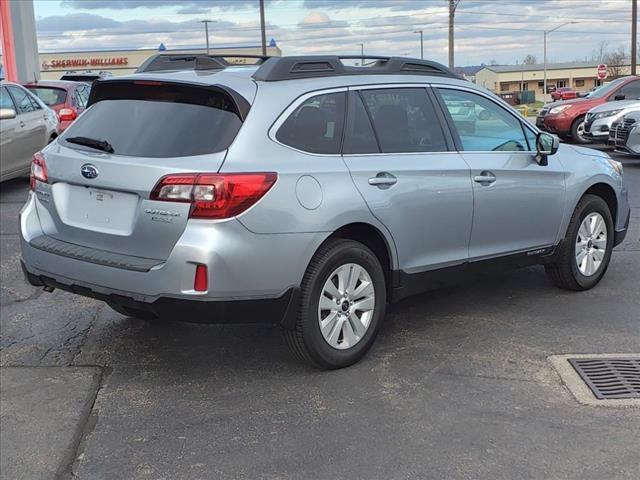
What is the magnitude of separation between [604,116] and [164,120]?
48.3ft

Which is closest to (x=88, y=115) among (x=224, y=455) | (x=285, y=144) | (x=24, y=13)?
(x=285, y=144)

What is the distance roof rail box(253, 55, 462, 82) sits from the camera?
432cm

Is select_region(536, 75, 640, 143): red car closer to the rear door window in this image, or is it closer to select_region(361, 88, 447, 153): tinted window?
select_region(361, 88, 447, 153): tinted window

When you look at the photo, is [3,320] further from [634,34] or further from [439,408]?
[634,34]

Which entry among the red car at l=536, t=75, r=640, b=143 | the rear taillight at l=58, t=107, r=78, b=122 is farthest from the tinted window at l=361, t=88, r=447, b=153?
the red car at l=536, t=75, r=640, b=143

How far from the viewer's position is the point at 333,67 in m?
4.61

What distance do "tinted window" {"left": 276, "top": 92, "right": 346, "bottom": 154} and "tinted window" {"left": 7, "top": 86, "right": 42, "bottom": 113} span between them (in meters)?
8.32

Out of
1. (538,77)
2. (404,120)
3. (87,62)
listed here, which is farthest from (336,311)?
(538,77)

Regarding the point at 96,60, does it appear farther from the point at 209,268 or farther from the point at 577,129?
the point at 209,268

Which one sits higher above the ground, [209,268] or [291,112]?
[291,112]

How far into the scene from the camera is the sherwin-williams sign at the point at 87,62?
8162 cm

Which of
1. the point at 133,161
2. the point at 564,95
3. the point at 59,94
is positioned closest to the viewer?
the point at 133,161

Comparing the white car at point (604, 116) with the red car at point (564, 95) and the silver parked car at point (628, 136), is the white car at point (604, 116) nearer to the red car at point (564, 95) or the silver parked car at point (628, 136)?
the silver parked car at point (628, 136)

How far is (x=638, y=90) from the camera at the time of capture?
59.8ft
